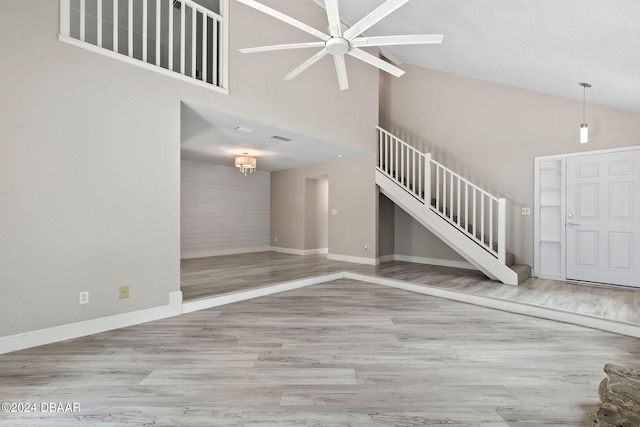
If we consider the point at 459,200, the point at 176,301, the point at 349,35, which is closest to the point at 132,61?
the point at 349,35

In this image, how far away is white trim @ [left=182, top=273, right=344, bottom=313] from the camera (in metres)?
3.55

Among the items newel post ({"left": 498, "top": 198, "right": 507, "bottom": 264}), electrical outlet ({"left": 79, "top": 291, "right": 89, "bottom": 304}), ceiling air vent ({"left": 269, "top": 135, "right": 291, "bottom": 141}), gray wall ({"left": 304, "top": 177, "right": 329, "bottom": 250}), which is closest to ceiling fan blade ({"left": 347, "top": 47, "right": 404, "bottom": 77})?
ceiling air vent ({"left": 269, "top": 135, "right": 291, "bottom": 141})

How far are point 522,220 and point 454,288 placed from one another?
2203mm

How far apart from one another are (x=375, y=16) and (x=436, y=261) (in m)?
5.22

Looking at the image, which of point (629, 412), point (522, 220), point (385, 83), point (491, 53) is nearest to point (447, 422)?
point (629, 412)

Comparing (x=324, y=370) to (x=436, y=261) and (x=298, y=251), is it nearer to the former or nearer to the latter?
(x=436, y=261)

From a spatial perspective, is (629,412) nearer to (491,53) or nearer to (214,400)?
(214,400)

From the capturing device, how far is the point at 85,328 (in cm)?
277

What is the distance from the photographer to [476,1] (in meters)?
3.04

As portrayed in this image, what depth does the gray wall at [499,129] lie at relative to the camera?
15.3ft

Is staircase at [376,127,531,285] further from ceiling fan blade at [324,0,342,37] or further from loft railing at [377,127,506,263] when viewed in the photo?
ceiling fan blade at [324,0,342,37]

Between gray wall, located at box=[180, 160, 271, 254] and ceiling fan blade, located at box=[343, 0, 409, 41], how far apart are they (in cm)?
583

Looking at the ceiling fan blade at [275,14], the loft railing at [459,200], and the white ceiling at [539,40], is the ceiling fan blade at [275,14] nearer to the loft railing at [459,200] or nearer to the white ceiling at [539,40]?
the white ceiling at [539,40]

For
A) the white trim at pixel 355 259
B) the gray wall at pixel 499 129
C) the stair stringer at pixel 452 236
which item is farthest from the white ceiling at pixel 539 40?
the white trim at pixel 355 259
